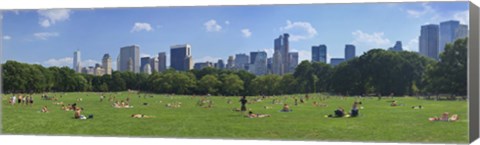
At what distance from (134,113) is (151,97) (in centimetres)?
80

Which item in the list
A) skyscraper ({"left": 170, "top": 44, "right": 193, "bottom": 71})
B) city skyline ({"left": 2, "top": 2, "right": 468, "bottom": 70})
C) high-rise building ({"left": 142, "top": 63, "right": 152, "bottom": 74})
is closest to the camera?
city skyline ({"left": 2, "top": 2, "right": 468, "bottom": 70})

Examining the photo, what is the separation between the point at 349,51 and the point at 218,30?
3.03 m

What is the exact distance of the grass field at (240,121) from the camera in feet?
53.0

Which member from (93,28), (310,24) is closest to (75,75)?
(93,28)

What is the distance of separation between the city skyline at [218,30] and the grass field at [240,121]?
3.97 ft

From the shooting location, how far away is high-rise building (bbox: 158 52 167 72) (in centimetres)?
1812

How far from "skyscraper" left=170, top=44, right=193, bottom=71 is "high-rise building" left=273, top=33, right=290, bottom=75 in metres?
2.01

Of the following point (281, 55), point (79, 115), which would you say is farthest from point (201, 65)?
point (79, 115)

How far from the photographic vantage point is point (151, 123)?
59.1ft

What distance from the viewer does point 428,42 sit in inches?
639

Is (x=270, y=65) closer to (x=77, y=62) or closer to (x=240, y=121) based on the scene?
(x=240, y=121)

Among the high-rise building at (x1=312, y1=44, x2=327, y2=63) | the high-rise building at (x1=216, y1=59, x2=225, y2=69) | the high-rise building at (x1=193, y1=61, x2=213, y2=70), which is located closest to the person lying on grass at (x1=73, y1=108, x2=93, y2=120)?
the high-rise building at (x1=193, y1=61, x2=213, y2=70)

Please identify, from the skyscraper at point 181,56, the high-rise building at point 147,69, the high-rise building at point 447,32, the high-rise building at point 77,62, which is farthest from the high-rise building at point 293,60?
the high-rise building at point 77,62

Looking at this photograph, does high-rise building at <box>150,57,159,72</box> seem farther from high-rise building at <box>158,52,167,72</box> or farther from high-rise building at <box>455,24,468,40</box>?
high-rise building at <box>455,24,468,40</box>
